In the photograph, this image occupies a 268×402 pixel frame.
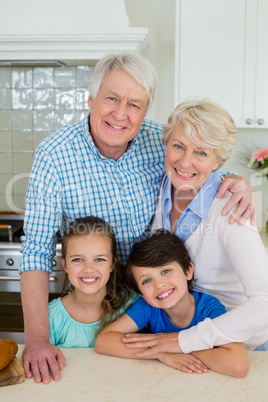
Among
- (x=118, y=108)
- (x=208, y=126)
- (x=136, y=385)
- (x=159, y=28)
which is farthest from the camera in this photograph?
(x=159, y=28)

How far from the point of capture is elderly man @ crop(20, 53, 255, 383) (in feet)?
4.58

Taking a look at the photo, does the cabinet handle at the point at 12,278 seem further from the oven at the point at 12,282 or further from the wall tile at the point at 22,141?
the wall tile at the point at 22,141

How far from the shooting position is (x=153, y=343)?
115 centimetres

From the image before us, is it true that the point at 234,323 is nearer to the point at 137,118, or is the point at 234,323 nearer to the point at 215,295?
the point at 215,295

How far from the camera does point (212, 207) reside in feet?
4.42

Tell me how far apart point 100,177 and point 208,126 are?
1.33 ft

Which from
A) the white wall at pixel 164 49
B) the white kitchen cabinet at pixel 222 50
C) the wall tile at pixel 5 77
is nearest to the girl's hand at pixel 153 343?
the white kitchen cabinet at pixel 222 50

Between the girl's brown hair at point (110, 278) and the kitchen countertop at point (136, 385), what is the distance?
→ 0.29 metres

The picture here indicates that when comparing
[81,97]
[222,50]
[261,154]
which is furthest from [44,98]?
[261,154]

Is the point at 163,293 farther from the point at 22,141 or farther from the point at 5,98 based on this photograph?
the point at 5,98

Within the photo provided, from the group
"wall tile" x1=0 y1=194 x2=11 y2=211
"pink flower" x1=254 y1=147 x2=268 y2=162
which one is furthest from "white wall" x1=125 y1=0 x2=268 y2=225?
"wall tile" x1=0 y1=194 x2=11 y2=211

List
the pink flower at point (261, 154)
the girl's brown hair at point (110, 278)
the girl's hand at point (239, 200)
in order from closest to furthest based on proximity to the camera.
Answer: the girl's hand at point (239, 200) → the girl's brown hair at point (110, 278) → the pink flower at point (261, 154)

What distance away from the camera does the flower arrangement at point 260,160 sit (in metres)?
2.61

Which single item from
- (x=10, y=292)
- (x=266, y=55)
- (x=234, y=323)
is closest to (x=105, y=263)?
(x=234, y=323)
